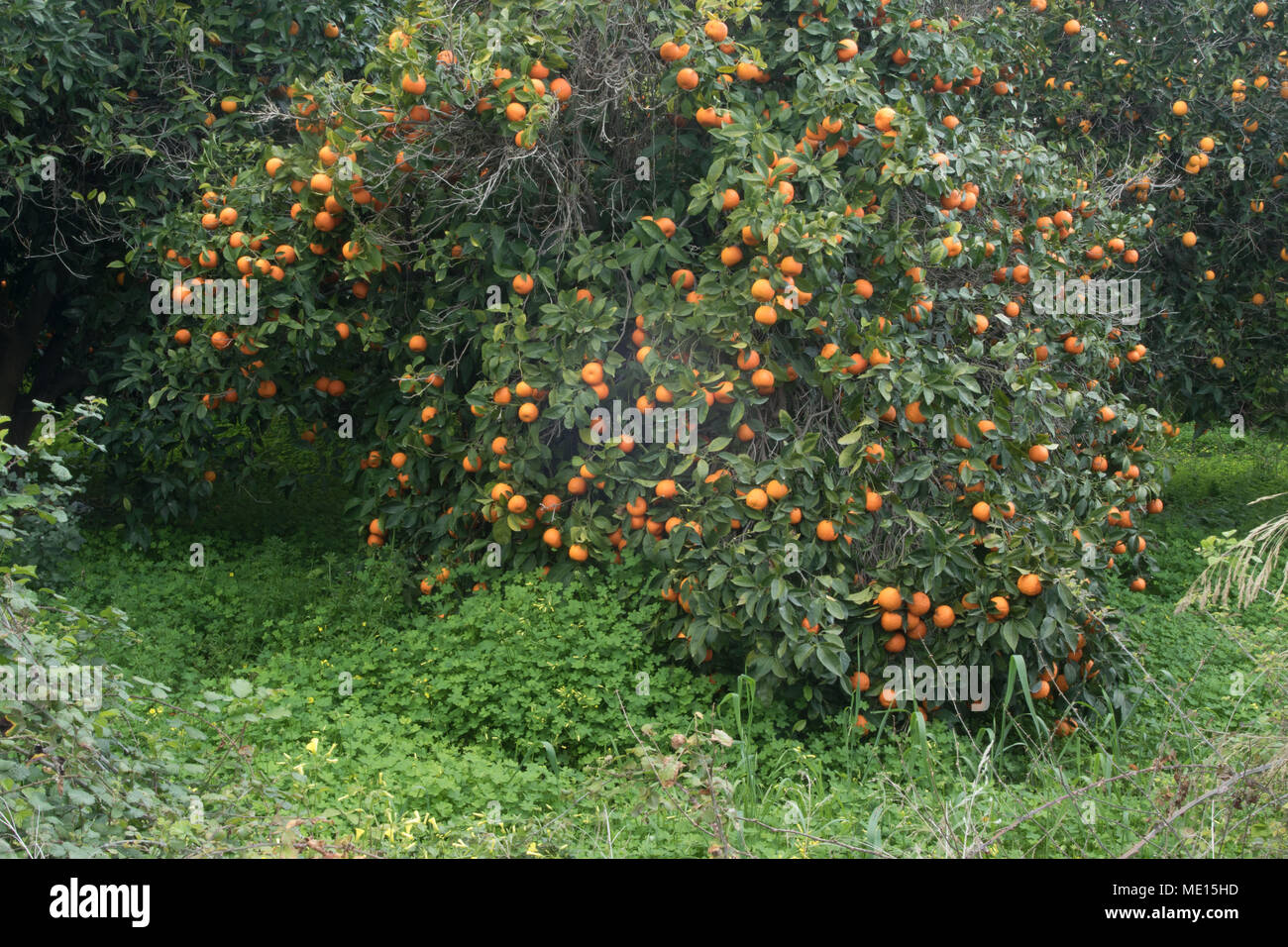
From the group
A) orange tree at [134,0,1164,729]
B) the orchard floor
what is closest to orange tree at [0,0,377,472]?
orange tree at [134,0,1164,729]

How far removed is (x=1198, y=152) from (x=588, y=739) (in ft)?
16.7

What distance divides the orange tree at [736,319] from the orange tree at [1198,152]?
183 cm

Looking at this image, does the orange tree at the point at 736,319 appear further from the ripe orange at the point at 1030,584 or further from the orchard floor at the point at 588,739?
the orchard floor at the point at 588,739

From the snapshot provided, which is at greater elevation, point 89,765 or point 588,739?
point 89,765

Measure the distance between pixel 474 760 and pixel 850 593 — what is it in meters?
1.37

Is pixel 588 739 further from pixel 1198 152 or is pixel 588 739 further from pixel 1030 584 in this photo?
pixel 1198 152

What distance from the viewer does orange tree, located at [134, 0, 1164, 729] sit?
3.77 metres

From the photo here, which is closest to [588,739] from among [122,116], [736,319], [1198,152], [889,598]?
[889,598]

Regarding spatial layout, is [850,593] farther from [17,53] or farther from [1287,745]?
[17,53]

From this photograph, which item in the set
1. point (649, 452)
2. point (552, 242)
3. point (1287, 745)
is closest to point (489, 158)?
point (552, 242)

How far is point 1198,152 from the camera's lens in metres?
6.43

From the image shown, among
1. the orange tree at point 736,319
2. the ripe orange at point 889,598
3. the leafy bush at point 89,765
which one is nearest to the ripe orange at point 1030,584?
the orange tree at point 736,319

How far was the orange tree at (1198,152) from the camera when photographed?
6.29 metres

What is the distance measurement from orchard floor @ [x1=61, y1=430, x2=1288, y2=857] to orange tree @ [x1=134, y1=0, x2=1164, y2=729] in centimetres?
23
